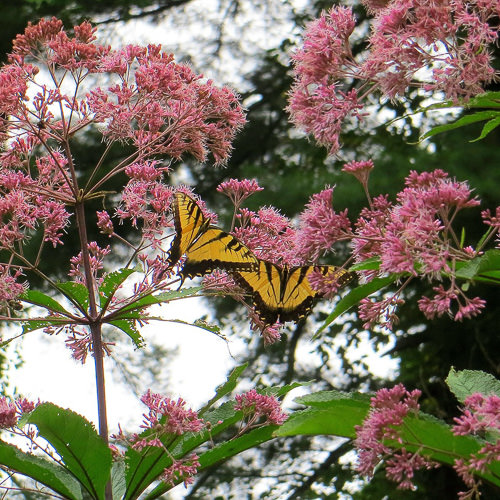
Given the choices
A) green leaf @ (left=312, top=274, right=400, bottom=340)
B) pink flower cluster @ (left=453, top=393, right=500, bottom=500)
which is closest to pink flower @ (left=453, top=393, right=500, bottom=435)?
pink flower cluster @ (left=453, top=393, right=500, bottom=500)

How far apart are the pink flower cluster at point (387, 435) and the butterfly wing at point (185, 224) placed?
0.92 meters

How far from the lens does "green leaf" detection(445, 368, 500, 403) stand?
2281mm

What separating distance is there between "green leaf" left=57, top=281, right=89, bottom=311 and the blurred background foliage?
312cm

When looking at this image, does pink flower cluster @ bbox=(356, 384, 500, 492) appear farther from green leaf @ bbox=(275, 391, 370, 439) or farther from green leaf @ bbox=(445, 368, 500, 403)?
green leaf @ bbox=(445, 368, 500, 403)

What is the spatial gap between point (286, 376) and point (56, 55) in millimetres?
5074

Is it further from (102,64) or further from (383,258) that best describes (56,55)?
(383,258)

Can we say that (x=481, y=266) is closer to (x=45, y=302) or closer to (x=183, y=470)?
(x=183, y=470)

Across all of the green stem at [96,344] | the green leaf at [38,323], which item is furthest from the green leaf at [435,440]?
the green leaf at [38,323]

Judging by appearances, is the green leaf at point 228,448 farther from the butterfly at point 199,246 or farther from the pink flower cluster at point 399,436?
the pink flower cluster at point 399,436

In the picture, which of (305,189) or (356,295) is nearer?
(356,295)

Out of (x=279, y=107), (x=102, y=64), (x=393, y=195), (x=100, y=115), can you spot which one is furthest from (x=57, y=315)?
(x=279, y=107)

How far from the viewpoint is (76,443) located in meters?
2.33

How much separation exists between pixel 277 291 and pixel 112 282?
1.65 ft

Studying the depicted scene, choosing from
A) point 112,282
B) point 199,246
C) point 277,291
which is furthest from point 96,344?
point 277,291
